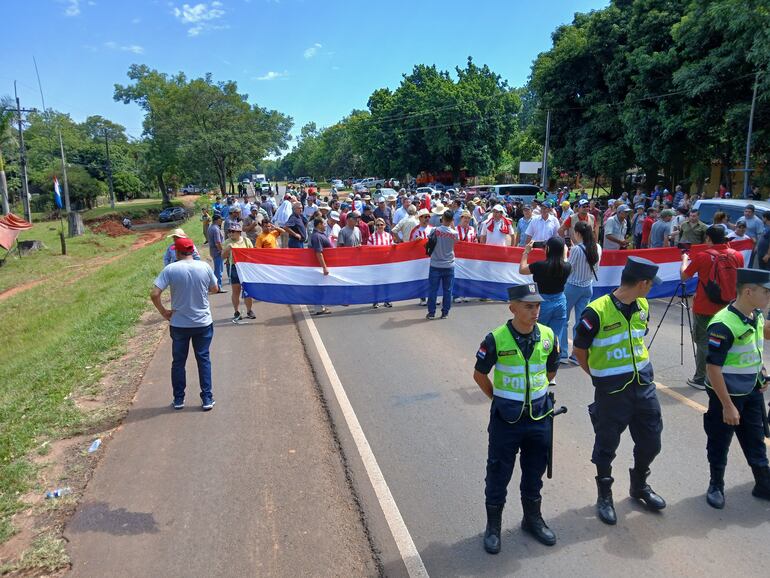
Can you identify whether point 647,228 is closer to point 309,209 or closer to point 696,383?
point 696,383

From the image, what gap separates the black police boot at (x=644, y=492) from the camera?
419cm

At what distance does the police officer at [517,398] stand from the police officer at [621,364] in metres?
0.39

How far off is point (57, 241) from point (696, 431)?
127 ft

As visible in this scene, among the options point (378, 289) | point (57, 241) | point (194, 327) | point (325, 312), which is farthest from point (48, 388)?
point (57, 241)

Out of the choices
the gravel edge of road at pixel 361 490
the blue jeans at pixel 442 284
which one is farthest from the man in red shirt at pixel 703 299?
the blue jeans at pixel 442 284

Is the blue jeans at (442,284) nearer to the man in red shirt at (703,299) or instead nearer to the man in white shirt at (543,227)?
the man in white shirt at (543,227)

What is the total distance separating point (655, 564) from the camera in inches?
143

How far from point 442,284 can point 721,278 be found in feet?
16.0

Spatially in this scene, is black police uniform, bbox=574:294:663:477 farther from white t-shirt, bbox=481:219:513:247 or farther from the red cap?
white t-shirt, bbox=481:219:513:247

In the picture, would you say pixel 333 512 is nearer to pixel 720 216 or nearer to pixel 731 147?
pixel 720 216

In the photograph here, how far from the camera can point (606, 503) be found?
4121 millimetres

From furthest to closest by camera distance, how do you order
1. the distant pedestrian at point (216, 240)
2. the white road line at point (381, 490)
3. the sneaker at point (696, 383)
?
1. the distant pedestrian at point (216, 240)
2. the sneaker at point (696, 383)
3. the white road line at point (381, 490)

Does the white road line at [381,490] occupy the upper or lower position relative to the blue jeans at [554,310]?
lower

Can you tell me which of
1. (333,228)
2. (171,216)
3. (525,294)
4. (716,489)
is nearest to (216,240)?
(333,228)
